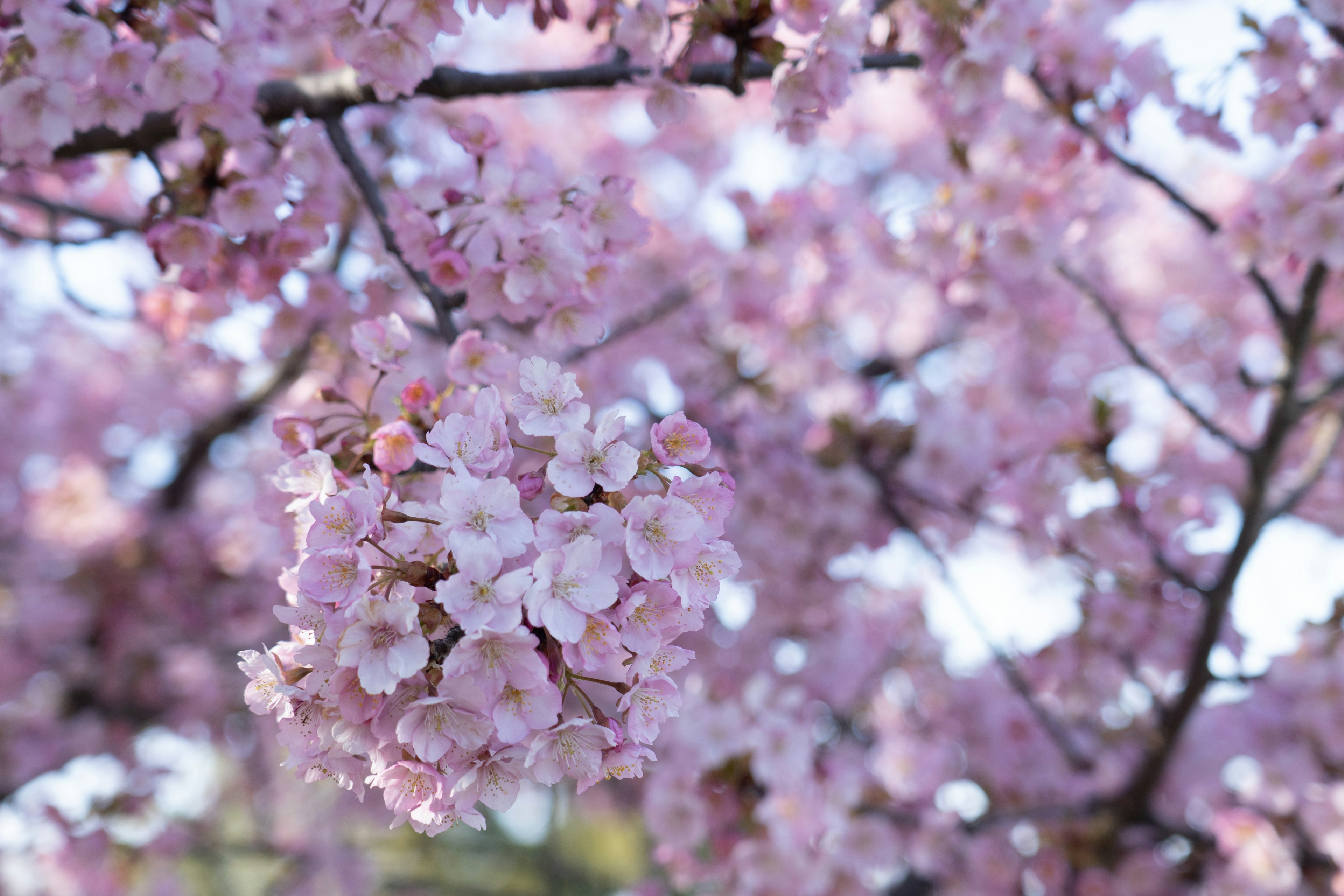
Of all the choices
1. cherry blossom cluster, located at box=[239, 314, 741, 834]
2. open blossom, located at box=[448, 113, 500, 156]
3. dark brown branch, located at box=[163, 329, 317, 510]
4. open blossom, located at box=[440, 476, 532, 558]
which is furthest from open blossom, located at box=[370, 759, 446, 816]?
dark brown branch, located at box=[163, 329, 317, 510]

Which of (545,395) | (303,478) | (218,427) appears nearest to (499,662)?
(545,395)

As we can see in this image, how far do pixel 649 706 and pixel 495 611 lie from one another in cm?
32

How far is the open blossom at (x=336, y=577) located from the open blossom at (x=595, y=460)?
0.30 m

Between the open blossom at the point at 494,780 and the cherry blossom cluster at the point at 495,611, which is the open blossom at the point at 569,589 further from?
the open blossom at the point at 494,780

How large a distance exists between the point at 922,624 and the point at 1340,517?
106 inches

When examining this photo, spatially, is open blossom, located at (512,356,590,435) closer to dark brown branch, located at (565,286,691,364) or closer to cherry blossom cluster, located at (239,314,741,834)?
cherry blossom cluster, located at (239,314,741,834)

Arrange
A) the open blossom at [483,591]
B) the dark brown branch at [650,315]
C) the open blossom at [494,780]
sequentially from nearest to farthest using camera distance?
the open blossom at [483,591], the open blossom at [494,780], the dark brown branch at [650,315]

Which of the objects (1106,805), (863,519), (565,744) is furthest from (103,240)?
(1106,805)

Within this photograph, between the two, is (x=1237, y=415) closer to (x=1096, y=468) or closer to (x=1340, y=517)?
(x=1340, y=517)

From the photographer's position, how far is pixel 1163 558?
3.38 meters

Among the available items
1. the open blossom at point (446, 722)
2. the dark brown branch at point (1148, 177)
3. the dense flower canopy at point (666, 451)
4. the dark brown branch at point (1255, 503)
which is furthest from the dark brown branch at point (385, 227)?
the dark brown branch at point (1255, 503)

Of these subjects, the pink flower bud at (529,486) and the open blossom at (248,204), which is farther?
the open blossom at (248,204)

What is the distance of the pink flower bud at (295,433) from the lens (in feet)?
5.21

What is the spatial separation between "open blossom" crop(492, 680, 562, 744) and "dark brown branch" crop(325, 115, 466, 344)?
32.2 inches
